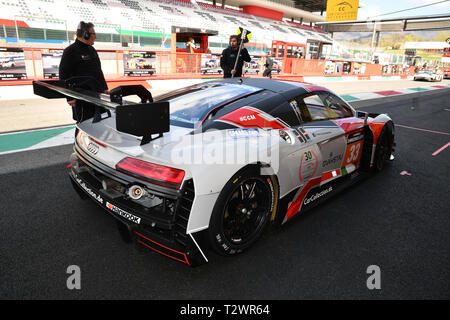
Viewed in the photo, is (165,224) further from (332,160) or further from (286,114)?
(332,160)

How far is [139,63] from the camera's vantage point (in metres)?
11.9

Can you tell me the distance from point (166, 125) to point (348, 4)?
38.4 meters

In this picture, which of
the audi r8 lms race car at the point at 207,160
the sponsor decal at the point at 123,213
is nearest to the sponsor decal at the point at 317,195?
the audi r8 lms race car at the point at 207,160

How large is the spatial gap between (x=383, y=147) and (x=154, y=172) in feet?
11.2

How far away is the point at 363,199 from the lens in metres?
3.53

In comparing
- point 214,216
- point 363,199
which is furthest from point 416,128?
point 214,216

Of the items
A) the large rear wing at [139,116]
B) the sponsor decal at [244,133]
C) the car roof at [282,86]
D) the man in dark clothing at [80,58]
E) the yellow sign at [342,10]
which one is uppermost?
the yellow sign at [342,10]

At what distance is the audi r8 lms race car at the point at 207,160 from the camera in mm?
1931

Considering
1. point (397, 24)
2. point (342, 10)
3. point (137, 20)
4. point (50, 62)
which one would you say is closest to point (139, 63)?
point (50, 62)

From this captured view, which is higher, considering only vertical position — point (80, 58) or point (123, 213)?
point (80, 58)

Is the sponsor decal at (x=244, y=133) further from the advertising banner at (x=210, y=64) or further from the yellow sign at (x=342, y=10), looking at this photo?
the yellow sign at (x=342, y=10)

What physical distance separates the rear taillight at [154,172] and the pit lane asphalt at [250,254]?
0.72 metres

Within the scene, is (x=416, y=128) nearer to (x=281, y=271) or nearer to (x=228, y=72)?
(x=228, y=72)

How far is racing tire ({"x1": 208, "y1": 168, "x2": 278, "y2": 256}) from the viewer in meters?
2.08
